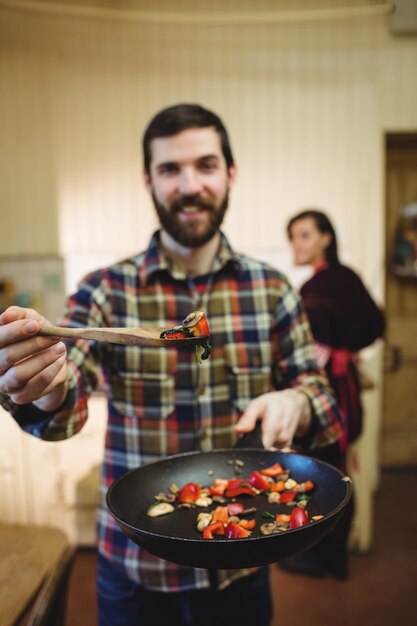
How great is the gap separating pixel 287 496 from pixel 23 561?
0.59 metres

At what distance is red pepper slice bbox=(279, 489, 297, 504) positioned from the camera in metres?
0.95

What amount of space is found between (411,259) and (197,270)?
2.57 meters

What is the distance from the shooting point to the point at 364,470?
8.89ft

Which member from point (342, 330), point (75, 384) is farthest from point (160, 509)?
point (342, 330)

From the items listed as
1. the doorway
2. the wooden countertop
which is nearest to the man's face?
the wooden countertop

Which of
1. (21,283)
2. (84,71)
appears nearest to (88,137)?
(84,71)

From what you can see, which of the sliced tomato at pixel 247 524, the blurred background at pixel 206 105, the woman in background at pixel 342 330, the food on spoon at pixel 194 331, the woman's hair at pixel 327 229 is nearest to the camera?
the food on spoon at pixel 194 331

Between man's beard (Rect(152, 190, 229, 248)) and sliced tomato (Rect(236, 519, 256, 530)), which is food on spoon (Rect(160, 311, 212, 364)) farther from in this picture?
man's beard (Rect(152, 190, 229, 248))

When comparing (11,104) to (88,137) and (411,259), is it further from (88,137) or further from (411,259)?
(411,259)

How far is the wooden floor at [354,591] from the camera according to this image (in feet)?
7.39

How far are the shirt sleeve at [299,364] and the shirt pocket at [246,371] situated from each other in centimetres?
5

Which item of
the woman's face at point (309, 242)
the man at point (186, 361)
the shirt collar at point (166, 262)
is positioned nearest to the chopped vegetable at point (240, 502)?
the man at point (186, 361)

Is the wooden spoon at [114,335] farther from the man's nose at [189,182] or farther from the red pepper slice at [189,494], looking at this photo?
the man's nose at [189,182]

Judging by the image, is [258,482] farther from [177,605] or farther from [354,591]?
[354,591]
